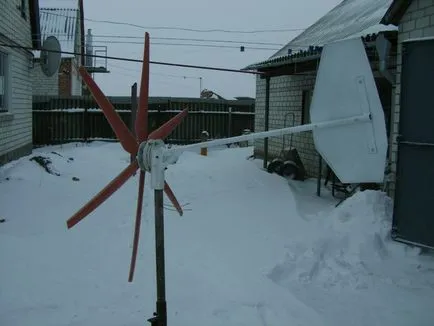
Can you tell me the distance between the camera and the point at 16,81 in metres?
11.7

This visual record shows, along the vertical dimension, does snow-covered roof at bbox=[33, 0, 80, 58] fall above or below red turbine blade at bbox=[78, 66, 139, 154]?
above

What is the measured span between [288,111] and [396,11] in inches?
233

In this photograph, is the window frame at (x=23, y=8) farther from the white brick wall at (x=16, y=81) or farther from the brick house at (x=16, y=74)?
the white brick wall at (x=16, y=81)

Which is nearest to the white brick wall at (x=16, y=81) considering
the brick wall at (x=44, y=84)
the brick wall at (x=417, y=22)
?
the brick wall at (x=417, y=22)

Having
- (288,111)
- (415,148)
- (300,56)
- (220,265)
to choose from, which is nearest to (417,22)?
(415,148)

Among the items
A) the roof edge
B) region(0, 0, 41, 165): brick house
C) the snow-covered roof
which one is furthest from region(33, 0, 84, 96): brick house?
the roof edge

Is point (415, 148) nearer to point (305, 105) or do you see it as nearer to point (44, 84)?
point (305, 105)

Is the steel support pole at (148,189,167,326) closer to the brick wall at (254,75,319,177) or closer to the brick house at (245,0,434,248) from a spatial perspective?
the brick house at (245,0,434,248)

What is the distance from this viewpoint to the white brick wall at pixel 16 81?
10.3 metres

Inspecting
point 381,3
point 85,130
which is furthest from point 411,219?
point 85,130

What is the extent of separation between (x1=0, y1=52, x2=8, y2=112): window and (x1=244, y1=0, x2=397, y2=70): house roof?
5.61m

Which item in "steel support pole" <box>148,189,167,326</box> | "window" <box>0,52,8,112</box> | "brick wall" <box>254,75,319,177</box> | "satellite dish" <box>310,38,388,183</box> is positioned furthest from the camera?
"brick wall" <box>254,75,319,177</box>

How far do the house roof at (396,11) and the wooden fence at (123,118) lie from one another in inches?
460

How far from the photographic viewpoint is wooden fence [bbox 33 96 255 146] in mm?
18797
